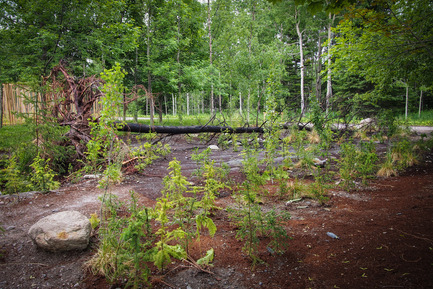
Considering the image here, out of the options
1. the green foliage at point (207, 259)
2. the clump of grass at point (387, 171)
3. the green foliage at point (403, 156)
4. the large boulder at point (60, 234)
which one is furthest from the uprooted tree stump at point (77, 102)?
the green foliage at point (403, 156)

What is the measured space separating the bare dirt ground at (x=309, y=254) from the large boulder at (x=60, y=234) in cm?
9

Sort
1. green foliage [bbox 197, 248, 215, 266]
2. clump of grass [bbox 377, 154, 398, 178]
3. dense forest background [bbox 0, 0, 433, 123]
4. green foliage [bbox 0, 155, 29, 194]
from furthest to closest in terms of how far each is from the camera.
A: clump of grass [bbox 377, 154, 398, 178] → dense forest background [bbox 0, 0, 433, 123] → green foliage [bbox 0, 155, 29, 194] → green foliage [bbox 197, 248, 215, 266]

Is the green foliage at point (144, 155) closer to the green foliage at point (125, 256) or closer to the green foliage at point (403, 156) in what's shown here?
the green foliage at point (125, 256)

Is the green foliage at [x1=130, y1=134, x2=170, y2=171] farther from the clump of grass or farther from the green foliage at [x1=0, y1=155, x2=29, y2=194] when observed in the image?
the clump of grass

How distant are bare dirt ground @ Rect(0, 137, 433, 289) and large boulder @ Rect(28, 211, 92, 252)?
88mm

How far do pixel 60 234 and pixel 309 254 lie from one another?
7.74 feet

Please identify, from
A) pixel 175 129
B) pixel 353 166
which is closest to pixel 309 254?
pixel 353 166

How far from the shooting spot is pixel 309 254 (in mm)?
2191

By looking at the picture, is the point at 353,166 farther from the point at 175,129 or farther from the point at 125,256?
the point at 175,129

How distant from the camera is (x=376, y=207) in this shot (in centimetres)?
322

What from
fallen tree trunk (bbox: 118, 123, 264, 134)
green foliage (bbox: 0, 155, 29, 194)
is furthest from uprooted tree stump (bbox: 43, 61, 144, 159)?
green foliage (bbox: 0, 155, 29, 194)

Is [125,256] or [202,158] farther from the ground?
[202,158]

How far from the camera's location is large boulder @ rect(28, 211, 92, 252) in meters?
2.33

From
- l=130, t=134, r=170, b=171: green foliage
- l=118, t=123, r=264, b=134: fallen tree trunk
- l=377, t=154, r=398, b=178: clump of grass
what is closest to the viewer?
l=377, t=154, r=398, b=178: clump of grass
